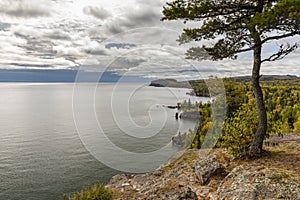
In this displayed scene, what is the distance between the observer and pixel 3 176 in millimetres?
39375

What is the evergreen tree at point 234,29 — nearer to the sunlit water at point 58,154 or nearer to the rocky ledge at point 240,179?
the rocky ledge at point 240,179

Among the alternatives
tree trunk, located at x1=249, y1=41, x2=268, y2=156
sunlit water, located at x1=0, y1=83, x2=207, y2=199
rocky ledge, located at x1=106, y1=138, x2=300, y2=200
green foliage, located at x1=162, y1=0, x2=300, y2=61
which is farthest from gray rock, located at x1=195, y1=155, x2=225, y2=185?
sunlit water, located at x1=0, y1=83, x2=207, y2=199

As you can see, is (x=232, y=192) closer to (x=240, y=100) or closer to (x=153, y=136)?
(x=240, y=100)

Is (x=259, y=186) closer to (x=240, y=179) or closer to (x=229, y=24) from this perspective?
(x=240, y=179)

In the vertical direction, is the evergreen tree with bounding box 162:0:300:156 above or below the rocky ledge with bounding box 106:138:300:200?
above

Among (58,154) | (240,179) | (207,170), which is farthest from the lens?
(58,154)

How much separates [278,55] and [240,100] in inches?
1376

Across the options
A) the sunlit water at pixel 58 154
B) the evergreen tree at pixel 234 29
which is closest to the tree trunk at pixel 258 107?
the evergreen tree at pixel 234 29

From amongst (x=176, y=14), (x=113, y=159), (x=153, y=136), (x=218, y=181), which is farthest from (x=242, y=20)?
(x=153, y=136)

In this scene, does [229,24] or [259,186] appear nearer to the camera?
[259,186]

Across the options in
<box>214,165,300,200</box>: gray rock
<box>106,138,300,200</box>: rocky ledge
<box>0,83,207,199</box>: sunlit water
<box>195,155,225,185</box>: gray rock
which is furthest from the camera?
<box>0,83,207,199</box>: sunlit water

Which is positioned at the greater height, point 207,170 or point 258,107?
point 258,107

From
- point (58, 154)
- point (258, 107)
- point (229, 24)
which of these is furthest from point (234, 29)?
point (58, 154)

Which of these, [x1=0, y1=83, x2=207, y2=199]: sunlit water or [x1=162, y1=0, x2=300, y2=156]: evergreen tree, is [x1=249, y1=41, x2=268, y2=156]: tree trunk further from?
[x1=0, y1=83, x2=207, y2=199]: sunlit water
